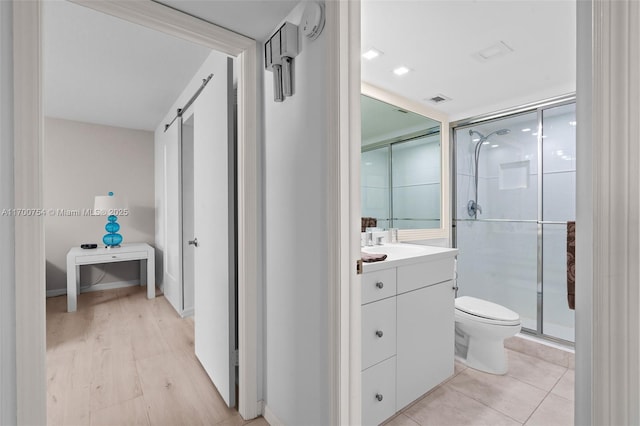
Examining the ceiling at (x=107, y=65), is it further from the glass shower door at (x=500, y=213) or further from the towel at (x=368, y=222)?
the glass shower door at (x=500, y=213)

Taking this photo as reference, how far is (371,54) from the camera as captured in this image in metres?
1.93

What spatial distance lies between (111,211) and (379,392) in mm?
3844

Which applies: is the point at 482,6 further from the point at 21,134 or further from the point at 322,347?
the point at 21,134

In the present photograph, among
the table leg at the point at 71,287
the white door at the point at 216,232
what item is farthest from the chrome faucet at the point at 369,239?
the table leg at the point at 71,287

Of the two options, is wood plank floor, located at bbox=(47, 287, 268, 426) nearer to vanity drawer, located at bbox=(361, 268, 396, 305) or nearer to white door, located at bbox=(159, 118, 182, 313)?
white door, located at bbox=(159, 118, 182, 313)

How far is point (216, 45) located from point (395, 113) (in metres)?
1.62

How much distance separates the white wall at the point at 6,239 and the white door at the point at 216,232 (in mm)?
840

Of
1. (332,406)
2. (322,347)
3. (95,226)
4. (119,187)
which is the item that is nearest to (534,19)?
(322,347)

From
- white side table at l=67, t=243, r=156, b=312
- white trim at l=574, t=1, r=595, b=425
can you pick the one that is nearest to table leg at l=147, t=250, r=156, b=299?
white side table at l=67, t=243, r=156, b=312

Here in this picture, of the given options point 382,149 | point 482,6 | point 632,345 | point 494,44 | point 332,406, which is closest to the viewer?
point 632,345

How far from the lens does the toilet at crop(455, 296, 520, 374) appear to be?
6.64 ft

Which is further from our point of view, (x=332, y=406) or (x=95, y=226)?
(x=95, y=226)

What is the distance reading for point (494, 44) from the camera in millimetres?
1827

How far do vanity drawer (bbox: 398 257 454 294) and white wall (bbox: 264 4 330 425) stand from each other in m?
0.59
